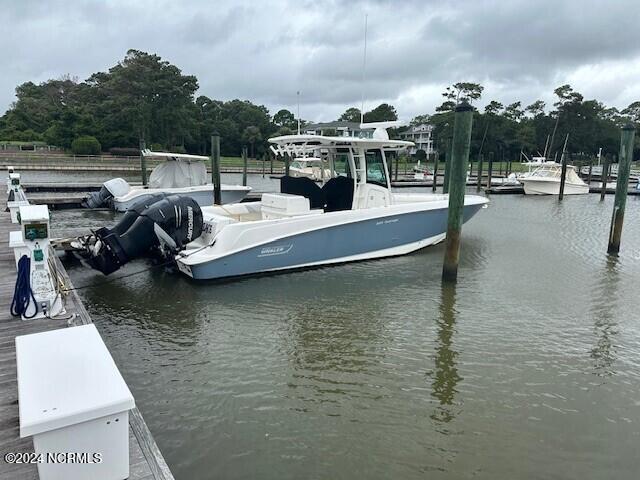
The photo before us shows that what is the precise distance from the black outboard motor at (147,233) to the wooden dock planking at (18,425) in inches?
102

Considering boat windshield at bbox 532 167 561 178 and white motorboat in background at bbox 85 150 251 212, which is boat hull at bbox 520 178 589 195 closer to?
boat windshield at bbox 532 167 561 178

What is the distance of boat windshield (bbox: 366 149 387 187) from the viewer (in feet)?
32.6

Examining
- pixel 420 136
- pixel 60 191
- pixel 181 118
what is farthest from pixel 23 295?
pixel 420 136

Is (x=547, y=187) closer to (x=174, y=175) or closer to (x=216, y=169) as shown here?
(x=216, y=169)

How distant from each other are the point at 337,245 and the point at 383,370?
4192 millimetres

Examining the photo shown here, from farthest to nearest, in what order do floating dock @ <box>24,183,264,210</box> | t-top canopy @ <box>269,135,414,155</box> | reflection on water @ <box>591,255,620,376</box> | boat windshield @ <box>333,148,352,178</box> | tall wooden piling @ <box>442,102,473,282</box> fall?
1. floating dock @ <box>24,183,264,210</box>
2. boat windshield @ <box>333,148,352,178</box>
3. t-top canopy @ <box>269,135,414,155</box>
4. tall wooden piling @ <box>442,102,473,282</box>
5. reflection on water @ <box>591,255,620,376</box>

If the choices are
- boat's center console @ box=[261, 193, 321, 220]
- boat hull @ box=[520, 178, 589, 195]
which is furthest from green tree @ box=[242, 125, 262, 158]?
boat's center console @ box=[261, 193, 321, 220]

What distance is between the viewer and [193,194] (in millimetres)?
16344

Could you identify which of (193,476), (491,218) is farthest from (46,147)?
(193,476)

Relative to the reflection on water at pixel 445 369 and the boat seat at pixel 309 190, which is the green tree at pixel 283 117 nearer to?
the boat seat at pixel 309 190

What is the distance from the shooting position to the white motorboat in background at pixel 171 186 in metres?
15.8

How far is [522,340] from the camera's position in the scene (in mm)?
5988

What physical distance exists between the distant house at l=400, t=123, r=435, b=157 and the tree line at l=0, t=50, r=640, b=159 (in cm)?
957

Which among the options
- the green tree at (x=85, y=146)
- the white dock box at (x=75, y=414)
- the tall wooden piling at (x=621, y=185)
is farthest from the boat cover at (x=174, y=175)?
the green tree at (x=85, y=146)
